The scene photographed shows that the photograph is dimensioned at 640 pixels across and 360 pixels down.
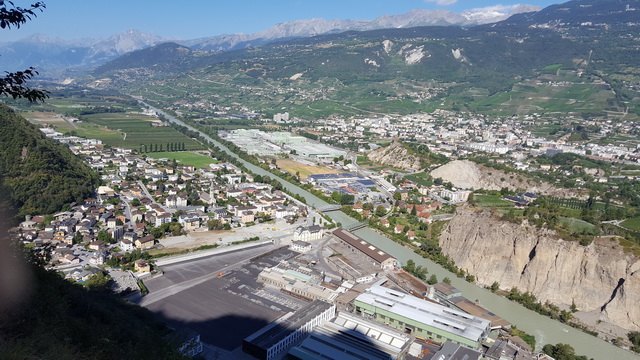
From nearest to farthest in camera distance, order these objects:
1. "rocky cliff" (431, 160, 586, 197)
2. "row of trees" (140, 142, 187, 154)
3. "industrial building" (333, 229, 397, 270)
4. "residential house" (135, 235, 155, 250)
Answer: "industrial building" (333, 229, 397, 270) < "residential house" (135, 235, 155, 250) < "rocky cliff" (431, 160, 586, 197) < "row of trees" (140, 142, 187, 154)

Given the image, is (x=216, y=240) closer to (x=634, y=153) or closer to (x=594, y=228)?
(x=594, y=228)

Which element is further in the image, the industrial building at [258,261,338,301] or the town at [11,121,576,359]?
the industrial building at [258,261,338,301]

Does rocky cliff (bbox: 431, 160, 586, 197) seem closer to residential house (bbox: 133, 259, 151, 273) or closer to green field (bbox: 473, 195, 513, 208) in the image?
green field (bbox: 473, 195, 513, 208)

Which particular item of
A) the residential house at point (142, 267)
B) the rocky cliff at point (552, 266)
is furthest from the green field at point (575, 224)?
the residential house at point (142, 267)

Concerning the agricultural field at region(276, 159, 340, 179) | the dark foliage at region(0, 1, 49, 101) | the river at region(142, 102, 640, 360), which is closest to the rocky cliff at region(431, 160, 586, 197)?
the agricultural field at region(276, 159, 340, 179)

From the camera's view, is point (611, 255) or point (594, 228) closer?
point (611, 255)

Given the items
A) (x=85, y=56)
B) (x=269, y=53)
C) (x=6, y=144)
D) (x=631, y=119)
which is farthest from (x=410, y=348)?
(x=85, y=56)

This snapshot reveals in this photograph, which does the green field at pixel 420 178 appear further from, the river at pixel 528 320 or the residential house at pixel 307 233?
the residential house at pixel 307 233
